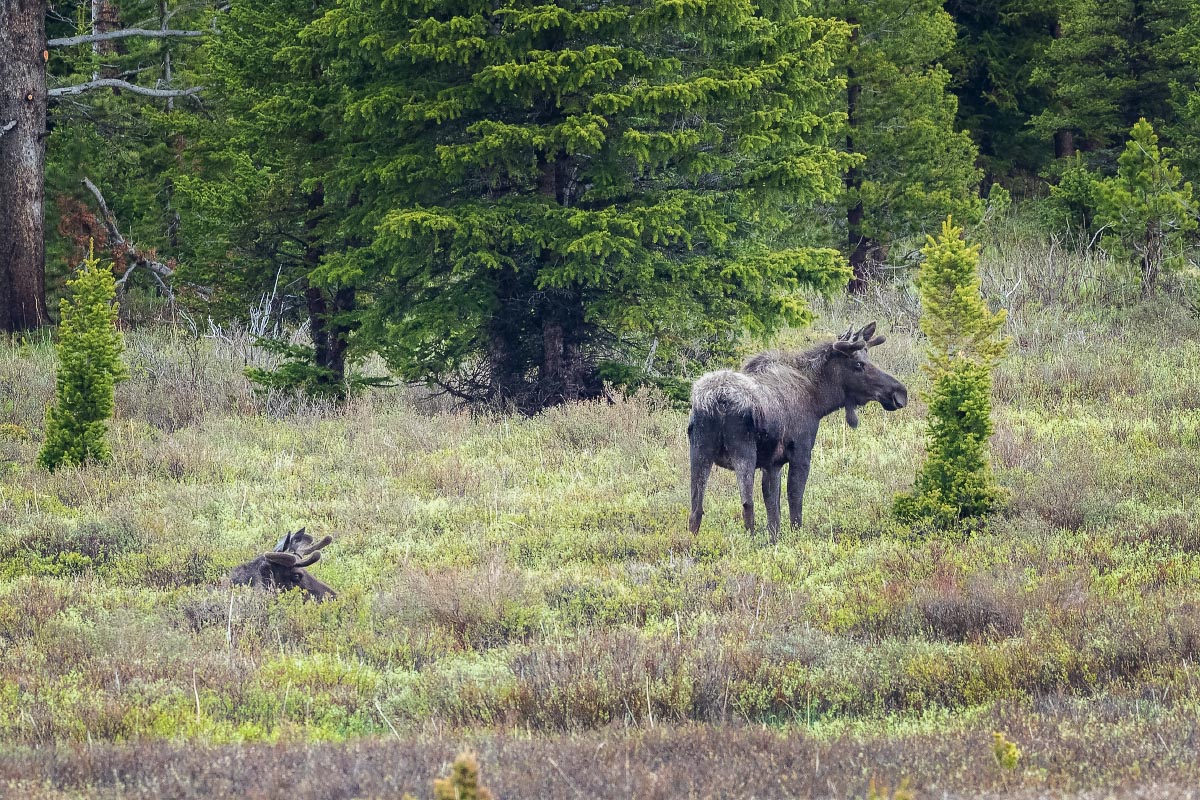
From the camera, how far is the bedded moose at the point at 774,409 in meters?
10.2

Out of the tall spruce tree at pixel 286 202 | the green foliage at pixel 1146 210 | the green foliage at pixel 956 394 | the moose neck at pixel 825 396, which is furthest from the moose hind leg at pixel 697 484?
the green foliage at pixel 1146 210

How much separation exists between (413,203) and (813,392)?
269 inches

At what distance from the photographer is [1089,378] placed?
1669 cm

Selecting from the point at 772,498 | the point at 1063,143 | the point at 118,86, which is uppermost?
the point at 118,86

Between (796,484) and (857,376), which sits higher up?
(857,376)

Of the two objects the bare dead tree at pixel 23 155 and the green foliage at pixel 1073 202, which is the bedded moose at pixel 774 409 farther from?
the green foliage at pixel 1073 202

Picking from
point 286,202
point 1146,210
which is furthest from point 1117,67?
point 286,202

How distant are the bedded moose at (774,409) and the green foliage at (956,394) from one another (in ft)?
2.11

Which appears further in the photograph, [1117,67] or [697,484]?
[1117,67]

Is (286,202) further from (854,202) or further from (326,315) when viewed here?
(854,202)

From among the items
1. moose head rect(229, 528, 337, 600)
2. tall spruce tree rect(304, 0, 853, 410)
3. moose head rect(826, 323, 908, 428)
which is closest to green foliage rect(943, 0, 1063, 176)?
tall spruce tree rect(304, 0, 853, 410)

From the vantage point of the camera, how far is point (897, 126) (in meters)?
25.2

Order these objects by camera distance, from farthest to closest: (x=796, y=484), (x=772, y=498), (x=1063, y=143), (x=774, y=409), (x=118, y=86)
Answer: (x=1063, y=143), (x=118, y=86), (x=796, y=484), (x=772, y=498), (x=774, y=409)

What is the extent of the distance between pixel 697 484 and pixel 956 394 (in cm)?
220
